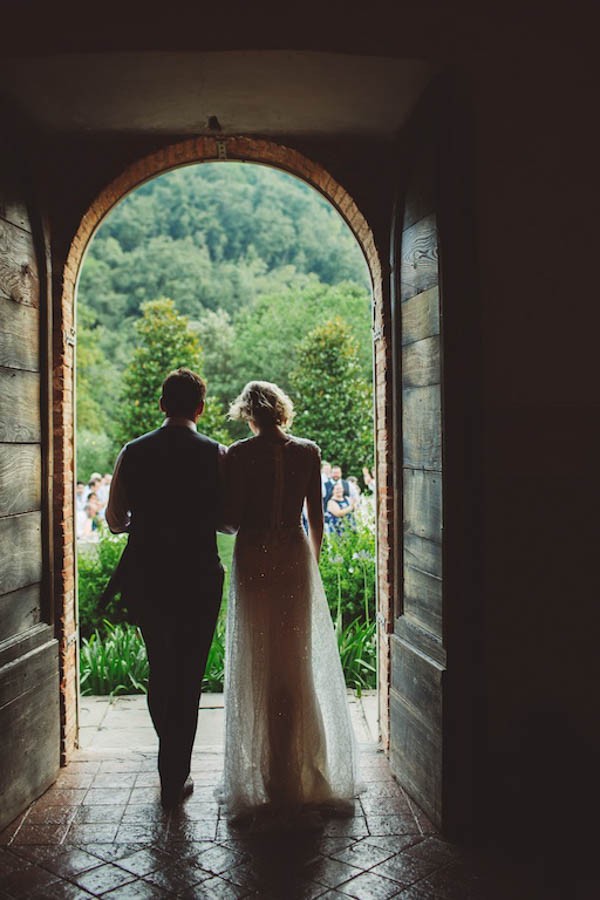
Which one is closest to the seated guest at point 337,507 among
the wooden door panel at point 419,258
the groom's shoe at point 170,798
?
the wooden door panel at point 419,258

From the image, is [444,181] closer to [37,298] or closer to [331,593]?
[37,298]

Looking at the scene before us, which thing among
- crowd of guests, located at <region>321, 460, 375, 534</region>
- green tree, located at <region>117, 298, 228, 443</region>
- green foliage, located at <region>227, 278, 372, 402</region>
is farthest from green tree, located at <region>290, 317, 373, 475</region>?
green foliage, located at <region>227, 278, 372, 402</region>

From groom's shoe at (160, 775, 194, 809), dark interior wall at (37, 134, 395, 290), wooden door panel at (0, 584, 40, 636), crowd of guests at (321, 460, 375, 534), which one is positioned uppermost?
dark interior wall at (37, 134, 395, 290)

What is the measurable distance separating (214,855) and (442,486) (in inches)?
70.1

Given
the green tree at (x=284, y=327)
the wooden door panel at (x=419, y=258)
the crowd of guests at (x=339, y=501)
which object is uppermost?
the green tree at (x=284, y=327)

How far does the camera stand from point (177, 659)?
3.56 metres

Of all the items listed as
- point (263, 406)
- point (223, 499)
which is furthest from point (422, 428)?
point (223, 499)

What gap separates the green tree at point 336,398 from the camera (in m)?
14.3

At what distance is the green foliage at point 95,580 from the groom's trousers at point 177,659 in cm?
261

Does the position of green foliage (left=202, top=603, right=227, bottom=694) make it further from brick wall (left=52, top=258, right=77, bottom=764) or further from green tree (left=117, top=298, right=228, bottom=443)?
green tree (left=117, top=298, right=228, bottom=443)

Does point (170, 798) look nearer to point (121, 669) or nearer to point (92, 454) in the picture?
point (121, 669)

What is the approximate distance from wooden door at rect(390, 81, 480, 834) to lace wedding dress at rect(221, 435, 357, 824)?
0.39m

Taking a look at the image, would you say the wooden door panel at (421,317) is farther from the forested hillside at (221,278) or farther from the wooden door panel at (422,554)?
the forested hillside at (221,278)

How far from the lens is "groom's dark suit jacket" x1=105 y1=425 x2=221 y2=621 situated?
353cm
